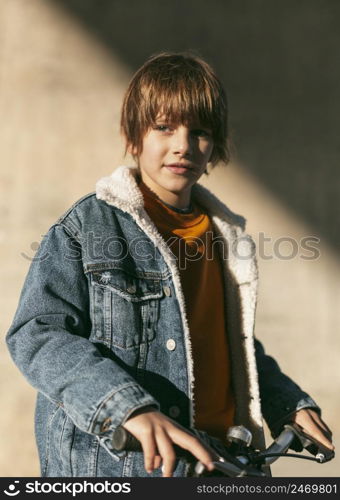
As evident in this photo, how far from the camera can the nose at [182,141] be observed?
2.05 metres

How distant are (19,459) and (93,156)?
1.70 m

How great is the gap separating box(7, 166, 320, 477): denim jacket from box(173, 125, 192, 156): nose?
5.9 inches

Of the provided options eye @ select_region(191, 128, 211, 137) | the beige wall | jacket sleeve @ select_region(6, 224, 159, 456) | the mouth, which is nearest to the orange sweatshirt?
the mouth

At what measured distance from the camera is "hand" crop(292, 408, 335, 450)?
2041mm

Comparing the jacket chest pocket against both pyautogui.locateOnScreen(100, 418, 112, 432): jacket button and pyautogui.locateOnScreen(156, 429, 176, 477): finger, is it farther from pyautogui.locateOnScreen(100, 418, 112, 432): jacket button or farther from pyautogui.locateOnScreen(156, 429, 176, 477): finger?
pyautogui.locateOnScreen(156, 429, 176, 477): finger

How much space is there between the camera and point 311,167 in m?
4.70

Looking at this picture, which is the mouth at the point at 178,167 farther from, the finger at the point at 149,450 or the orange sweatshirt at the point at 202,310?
the finger at the point at 149,450

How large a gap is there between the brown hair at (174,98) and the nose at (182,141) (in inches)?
1.3

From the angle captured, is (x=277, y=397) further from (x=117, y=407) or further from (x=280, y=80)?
(x=280, y=80)

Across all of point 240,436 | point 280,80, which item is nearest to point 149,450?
point 240,436

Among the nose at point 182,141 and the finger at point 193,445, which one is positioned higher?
the nose at point 182,141

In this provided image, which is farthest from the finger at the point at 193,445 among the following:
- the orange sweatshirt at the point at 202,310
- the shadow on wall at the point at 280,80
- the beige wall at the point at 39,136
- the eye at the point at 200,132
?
the shadow on wall at the point at 280,80

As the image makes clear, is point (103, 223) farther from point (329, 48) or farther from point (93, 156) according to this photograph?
point (329, 48)

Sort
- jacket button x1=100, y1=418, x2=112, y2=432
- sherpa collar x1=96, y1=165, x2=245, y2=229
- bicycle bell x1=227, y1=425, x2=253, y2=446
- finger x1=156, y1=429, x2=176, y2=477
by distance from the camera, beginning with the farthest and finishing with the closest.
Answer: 1. sherpa collar x1=96, y1=165, x2=245, y2=229
2. bicycle bell x1=227, y1=425, x2=253, y2=446
3. jacket button x1=100, y1=418, x2=112, y2=432
4. finger x1=156, y1=429, x2=176, y2=477
